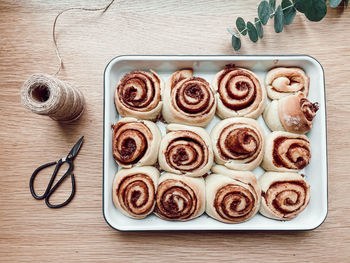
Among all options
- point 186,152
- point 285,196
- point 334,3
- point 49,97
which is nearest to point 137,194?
point 186,152

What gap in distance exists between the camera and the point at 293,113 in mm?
1429

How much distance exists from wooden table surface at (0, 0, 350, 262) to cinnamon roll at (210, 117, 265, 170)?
355 mm

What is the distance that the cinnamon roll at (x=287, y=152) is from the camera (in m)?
1.46

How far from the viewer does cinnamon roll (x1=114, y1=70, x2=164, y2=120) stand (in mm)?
1451

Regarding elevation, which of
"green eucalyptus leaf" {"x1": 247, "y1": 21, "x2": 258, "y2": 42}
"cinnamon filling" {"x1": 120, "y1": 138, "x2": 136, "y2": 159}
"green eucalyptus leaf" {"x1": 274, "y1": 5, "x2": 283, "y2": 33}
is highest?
"green eucalyptus leaf" {"x1": 274, "y1": 5, "x2": 283, "y2": 33}

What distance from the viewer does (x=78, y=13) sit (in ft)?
5.33

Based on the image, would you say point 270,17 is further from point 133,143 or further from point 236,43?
point 133,143

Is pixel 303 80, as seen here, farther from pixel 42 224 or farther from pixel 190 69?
pixel 42 224

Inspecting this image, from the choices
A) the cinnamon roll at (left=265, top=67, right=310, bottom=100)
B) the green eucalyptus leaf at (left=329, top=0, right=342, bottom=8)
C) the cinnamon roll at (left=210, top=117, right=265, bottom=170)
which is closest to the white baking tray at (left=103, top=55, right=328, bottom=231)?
the cinnamon roll at (left=265, top=67, right=310, bottom=100)

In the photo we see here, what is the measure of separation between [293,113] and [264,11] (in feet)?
1.59

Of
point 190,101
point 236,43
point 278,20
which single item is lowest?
point 190,101

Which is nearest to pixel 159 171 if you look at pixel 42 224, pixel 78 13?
pixel 42 224

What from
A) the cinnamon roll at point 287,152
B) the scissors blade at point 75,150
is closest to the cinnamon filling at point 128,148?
the scissors blade at point 75,150

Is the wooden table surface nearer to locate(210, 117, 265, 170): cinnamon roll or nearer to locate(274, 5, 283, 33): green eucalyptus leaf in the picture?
locate(274, 5, 283, 33): green eucalyptus leaf
